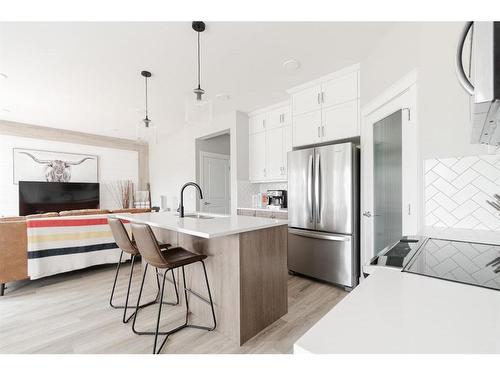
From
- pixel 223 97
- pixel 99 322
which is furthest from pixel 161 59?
pixel 99 322

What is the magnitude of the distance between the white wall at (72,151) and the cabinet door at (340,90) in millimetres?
5536

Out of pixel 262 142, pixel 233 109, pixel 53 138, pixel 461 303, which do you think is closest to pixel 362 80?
pixel 262 142

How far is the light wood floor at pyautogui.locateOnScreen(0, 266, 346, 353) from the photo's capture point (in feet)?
5.51

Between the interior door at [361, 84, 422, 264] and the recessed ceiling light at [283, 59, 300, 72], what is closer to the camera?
the interior door at [361, 84, 422, 264]

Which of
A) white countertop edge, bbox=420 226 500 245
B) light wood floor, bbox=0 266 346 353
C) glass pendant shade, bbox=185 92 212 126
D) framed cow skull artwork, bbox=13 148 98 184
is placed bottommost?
light wood floor, bbox=0 266 346 353

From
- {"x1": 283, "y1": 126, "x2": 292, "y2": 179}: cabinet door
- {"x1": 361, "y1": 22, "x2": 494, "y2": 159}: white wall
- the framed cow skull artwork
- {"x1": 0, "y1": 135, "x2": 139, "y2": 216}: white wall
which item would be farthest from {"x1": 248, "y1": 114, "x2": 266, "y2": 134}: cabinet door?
the framed cow skull artwork

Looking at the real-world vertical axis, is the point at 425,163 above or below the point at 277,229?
above

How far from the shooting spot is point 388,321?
1.57ft

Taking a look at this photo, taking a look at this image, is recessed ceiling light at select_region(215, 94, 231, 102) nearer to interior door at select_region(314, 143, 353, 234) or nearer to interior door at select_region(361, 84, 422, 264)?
interior door at select_region(314, 143, 353, 234)

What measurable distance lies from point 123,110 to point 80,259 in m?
2.63

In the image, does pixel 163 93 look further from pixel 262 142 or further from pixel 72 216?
pixel 72 216

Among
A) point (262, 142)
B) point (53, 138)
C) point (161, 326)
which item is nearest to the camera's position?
point (161, 326)

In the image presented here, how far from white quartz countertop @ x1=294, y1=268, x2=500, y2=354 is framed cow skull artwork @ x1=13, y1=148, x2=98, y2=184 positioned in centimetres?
669

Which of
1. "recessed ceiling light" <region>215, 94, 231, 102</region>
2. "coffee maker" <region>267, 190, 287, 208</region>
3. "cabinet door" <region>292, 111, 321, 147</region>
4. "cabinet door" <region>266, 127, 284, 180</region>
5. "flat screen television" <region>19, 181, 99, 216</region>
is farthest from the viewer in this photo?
"flat screen television" <region>19, 181, 99, 216</region>
